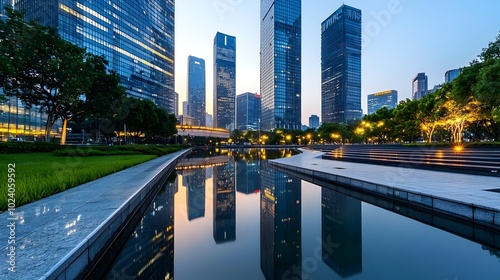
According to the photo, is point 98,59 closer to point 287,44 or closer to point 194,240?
point 194,240

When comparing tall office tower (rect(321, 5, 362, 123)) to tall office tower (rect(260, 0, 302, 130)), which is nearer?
tall office tower (rect(321, 5, 362, 123))

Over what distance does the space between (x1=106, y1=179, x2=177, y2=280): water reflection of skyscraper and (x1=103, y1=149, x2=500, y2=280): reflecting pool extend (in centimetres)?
2

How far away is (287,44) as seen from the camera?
555 feet

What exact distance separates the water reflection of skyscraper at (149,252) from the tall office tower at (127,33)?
256 feet

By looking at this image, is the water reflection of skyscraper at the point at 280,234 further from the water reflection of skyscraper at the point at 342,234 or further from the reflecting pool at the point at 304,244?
the water reflection of skyscraper at the point at 342,234

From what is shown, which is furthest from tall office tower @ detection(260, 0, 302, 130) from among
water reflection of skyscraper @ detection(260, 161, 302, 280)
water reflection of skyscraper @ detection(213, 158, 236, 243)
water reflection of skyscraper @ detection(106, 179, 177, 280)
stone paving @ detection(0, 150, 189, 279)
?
stone paving @ detection(0, 150, 189, 279)

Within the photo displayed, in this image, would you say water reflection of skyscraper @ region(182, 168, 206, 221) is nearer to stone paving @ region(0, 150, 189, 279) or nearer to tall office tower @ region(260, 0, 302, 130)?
stone paving @ region(0, 150, 189, 279)

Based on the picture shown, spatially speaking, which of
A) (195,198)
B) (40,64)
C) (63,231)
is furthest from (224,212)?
(40,64)

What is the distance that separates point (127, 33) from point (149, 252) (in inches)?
4515

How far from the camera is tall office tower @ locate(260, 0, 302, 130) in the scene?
166000mm

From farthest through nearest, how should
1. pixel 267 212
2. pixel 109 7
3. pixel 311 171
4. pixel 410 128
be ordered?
1. pixel 109 7
2. pixel 410 128
3. pixel 311 171
4. pixel 267 212

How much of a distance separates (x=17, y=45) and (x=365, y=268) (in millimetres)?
27166

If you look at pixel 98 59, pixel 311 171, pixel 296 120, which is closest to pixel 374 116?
pixel 311 171

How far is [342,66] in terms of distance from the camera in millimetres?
153625
